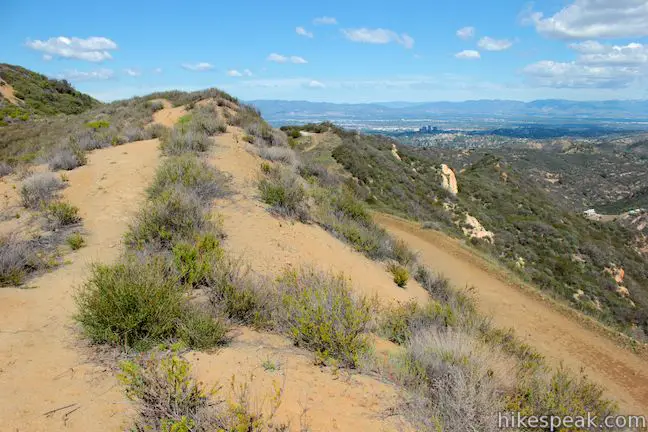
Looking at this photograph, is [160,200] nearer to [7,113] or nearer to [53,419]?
[53,419]

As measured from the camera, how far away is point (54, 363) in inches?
148

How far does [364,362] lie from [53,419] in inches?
112

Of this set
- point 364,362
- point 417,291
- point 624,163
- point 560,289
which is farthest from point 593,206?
point 364,362

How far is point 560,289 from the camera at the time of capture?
19062 mm

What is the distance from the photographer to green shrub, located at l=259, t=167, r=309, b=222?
31.3 feet

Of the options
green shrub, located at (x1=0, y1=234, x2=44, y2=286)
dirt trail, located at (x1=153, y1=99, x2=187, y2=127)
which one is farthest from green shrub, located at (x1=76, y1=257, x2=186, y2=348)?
dirt trail, located at (x1=153, y1=99, x2=187, y2=127)

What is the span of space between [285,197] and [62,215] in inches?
191

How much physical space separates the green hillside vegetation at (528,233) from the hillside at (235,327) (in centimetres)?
1021

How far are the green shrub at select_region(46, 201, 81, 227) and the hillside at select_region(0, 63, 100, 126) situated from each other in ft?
97.4

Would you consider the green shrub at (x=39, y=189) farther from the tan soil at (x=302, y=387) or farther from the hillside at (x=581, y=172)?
the hillside at (x=581, y=172)

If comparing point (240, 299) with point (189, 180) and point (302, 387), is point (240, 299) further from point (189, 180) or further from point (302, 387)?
point (189, 180)

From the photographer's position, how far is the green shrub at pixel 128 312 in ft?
13.0

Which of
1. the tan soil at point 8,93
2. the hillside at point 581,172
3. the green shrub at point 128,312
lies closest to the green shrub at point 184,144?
the green shrub at point 128,312

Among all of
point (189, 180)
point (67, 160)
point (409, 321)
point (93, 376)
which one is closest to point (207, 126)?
point (67, 160)
